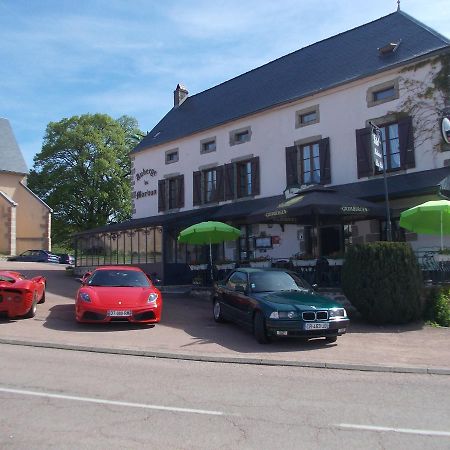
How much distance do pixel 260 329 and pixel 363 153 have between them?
10629mm

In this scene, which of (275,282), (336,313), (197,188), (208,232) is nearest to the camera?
(336,313)

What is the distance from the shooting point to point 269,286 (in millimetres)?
10438

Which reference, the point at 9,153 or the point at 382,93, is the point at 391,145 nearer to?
the point at 382,93

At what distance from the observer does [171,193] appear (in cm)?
2600

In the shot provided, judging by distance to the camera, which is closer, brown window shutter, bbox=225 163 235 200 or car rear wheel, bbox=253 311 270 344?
car rear wheel, bbox=253 311 270 344

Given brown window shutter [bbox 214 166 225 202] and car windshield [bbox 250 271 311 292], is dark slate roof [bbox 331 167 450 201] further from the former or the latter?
brown window shutter [bbox 214 166 225 202]

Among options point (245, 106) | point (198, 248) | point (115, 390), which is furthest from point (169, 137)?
point (115, 390)

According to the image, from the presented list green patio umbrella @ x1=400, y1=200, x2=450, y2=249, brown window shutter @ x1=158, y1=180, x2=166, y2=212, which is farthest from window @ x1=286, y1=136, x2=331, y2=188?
brown window shutter @ x1=158, y1=180, x2=166, y2=212

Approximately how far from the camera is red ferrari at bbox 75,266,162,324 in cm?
1062

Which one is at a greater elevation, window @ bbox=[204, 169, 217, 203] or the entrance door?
window @ bbox=[204, 169, 217, 203]

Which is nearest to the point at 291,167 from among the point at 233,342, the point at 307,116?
the point at 307,116

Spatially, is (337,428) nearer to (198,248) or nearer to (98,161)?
(198,248)

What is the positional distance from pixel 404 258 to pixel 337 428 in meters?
7.58

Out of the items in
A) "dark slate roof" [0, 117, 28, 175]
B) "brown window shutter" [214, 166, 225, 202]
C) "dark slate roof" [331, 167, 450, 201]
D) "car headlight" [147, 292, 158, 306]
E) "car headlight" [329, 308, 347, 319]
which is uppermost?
"dark slate roof" [0, 117, 28, 175]
